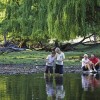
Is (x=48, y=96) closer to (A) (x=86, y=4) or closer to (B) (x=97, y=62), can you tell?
(B) (x=97, y=62)

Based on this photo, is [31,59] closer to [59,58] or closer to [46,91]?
[59,58]

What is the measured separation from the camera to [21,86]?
18.0m

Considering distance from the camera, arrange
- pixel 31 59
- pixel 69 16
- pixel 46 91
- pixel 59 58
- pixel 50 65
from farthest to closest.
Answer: pixel 31 59 → pixel 69 16 → pixel 50 65 → pixel 59 58 → pixel 46 91

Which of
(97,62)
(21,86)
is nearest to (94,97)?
(21,86)

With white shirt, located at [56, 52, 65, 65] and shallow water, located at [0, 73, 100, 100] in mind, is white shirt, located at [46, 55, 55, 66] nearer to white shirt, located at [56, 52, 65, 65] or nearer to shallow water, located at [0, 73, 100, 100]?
white shirt, located at [56, 52, 65, 65]

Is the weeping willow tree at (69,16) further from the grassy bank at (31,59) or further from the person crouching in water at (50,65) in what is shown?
the person crouching in water at (50,65)

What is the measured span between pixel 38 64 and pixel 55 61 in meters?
6.40

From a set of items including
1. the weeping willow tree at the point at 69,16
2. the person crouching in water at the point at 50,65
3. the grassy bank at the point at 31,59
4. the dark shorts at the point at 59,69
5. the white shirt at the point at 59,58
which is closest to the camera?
the dark shorts at the point at 59,69

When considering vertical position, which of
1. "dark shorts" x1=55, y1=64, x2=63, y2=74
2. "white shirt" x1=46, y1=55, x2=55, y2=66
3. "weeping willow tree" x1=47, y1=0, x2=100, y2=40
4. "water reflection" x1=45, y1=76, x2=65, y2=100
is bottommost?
"water reflection" x1=45, y1=76, x2=65, y2=100

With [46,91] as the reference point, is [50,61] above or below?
above

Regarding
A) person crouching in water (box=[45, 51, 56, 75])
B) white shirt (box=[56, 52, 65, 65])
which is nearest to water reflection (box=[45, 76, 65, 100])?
white shirt (box=[56, 52, 65, 65])

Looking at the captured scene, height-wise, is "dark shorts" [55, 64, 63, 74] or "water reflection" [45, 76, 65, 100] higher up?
"dark shorts" [55, 64, 63, 74]

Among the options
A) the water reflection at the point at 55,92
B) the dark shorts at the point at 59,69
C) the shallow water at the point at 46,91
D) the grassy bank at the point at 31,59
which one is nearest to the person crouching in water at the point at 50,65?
the dark shorts at the point at 59,69

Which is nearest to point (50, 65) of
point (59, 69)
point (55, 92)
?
point (59, 69)
